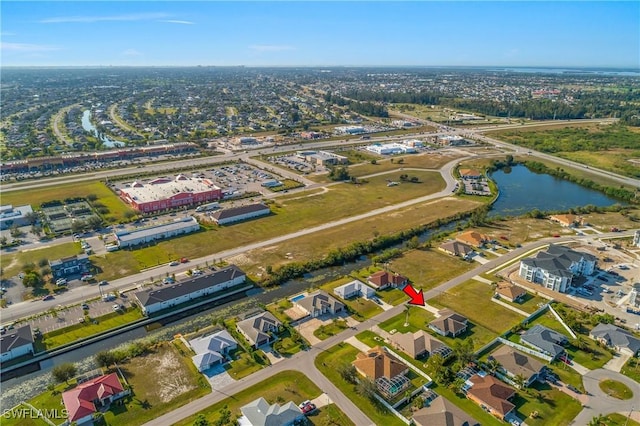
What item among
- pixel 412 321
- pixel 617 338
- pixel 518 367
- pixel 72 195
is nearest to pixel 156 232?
pixel 72 195

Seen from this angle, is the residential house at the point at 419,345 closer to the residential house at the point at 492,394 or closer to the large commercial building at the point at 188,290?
the residential house at the point at 492,394

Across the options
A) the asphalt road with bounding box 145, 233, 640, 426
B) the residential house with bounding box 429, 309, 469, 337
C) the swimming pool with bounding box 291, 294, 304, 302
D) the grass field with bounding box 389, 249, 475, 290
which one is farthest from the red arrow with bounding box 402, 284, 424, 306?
the swimming pool with bounding box 291, 294, 304, 302

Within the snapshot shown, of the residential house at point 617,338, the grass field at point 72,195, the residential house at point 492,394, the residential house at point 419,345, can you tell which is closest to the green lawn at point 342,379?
the residential house at point 419,345

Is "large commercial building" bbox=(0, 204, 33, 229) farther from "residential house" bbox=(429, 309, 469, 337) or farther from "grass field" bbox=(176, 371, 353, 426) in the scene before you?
"residential house" bbox=(429, 309, 469, 337)

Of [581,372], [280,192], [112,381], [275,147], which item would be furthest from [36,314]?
[275,147]

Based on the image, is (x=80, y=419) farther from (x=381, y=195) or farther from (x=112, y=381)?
(x=381, y=195)
